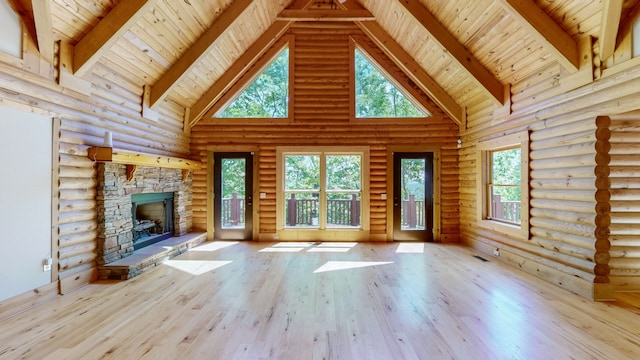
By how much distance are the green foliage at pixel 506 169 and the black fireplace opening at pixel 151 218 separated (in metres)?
6.64

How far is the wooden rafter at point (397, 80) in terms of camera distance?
6.47m

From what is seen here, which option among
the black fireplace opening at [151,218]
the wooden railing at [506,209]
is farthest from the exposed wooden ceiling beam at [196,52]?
the wooden railing at [506,209]

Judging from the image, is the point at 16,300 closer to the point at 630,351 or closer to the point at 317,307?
the point at 317,307

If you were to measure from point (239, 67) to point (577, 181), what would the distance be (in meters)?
6.14

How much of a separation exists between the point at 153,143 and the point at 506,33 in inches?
242

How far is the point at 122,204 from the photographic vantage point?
433 centimetres

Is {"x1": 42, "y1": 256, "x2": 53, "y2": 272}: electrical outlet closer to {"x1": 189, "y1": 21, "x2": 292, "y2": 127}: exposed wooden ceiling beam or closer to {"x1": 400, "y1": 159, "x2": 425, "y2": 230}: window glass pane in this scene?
{"x1": 189, "y1": 21, "x2": 292, "y2": 127}: exposed wooden ceiling beam

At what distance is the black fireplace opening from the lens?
4.97 meters

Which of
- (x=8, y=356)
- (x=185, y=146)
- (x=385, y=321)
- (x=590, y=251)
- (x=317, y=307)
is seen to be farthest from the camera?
Answer: (x=185, y=146)

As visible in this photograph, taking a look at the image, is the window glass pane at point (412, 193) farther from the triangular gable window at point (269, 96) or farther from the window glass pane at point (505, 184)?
the triangular gable window at point (269, 96)

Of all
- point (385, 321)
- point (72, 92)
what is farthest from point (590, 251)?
point (72, 92)

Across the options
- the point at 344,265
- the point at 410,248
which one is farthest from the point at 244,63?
the point at 410,248

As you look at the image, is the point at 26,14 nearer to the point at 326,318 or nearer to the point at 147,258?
the point at 147,258

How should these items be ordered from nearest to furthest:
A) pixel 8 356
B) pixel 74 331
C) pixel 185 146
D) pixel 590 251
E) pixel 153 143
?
pixel 8 356, pixel 74 331, pixel 590 251, pixel 153 143, pixel 185 146
